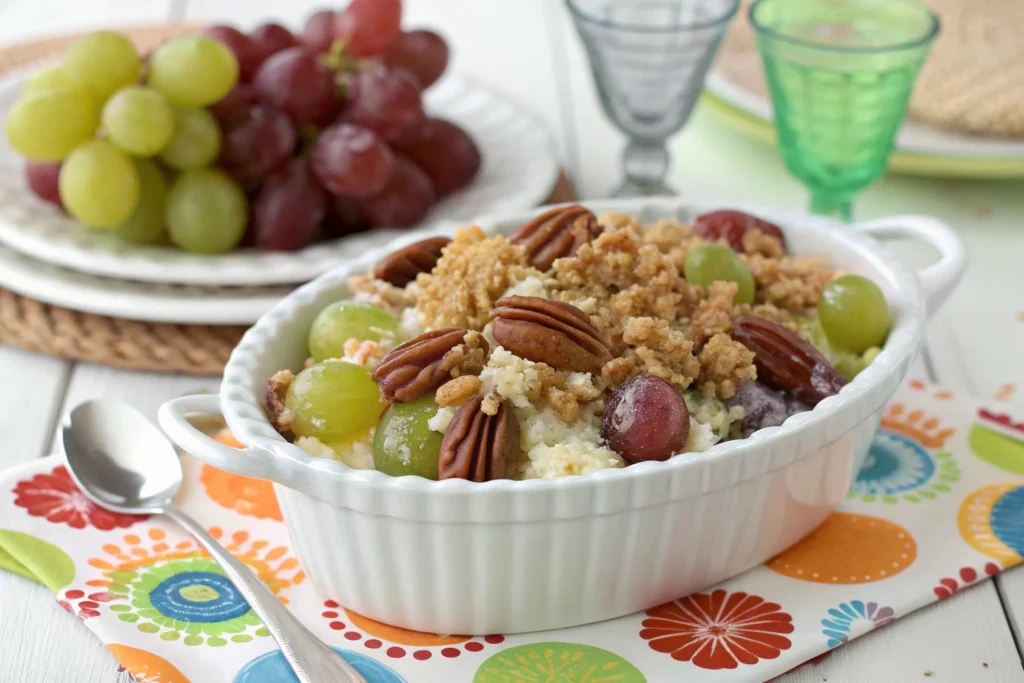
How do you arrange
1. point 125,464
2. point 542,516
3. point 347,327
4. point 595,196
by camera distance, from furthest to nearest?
point 595,196 → point 125,464 → point 347,327 → point 542,516

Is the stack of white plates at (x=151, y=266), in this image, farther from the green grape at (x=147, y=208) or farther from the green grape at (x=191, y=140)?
the green grape at (x=191, y=140)

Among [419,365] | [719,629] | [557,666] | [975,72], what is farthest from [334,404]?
[975,72]

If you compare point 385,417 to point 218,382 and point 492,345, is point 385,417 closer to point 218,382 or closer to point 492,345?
point 492,345

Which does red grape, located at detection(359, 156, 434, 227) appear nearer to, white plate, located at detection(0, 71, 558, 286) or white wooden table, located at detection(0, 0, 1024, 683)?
white plate, located at detection(0, 71, 558, 286)

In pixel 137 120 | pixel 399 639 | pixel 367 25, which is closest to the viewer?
pixel 399 639

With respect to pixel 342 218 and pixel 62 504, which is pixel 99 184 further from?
pixel 62 504

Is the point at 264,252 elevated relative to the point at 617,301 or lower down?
lower down

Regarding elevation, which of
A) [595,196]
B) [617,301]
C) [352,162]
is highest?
[617,301]
